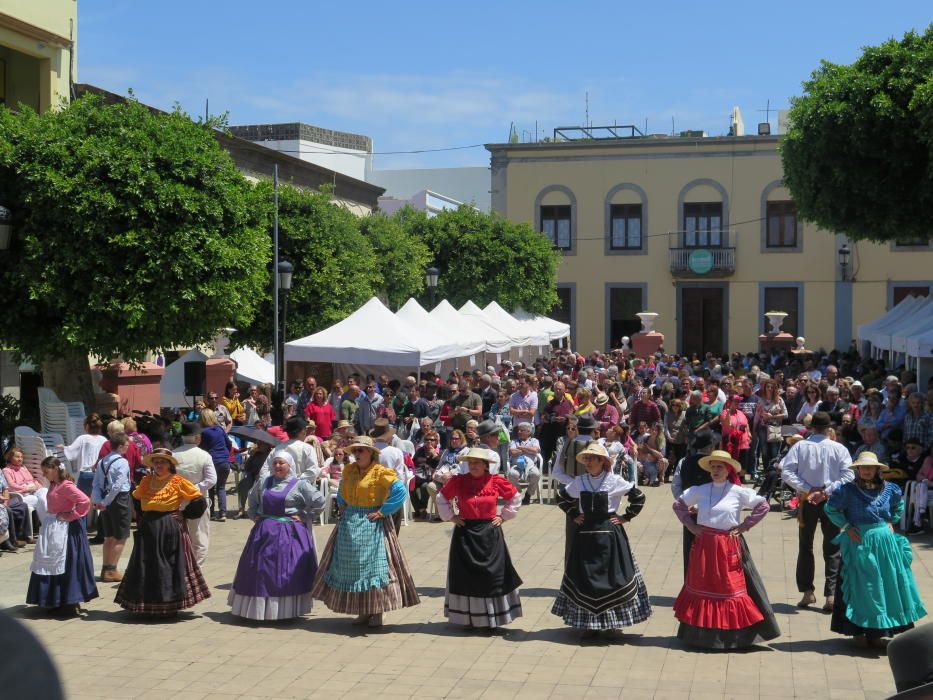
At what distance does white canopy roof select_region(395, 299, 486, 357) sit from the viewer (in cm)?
2228

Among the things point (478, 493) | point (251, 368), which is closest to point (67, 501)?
point (478, 493)

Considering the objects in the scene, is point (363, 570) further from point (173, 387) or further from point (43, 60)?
point (43, 60)

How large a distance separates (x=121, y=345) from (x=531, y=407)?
626cm

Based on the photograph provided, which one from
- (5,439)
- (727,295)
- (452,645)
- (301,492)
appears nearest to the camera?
(452,645)

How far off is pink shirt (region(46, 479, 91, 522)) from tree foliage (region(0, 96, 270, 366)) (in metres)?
5.63

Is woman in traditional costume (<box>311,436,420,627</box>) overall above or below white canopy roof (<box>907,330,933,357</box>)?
below

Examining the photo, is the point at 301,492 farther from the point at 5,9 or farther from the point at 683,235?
the point at 683,235

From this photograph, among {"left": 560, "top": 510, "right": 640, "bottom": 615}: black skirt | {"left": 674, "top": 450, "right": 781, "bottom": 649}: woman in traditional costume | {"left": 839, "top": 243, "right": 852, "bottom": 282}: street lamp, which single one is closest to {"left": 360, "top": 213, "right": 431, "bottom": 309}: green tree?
{"left": 839, "top": 243, "right": 852, "bottom": 282}: street lamp

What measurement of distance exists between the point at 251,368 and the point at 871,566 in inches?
657

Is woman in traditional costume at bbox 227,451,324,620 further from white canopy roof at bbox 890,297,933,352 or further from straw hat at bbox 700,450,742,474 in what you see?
white canopy roof at bbox 890,297,933,352

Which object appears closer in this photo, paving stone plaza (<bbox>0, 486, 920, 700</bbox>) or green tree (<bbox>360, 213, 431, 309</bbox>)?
paving stone plaza (<bbox>0, 486, 920, 700</bbox>)

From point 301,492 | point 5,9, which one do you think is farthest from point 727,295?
point 301,492

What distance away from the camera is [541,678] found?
293 inches

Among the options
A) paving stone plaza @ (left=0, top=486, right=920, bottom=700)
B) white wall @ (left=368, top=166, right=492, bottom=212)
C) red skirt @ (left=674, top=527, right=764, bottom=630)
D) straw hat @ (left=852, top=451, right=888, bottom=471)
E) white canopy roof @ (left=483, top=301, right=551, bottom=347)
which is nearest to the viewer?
paving stone plaza @ (left=0, top=486, right=920, bottom=700)
